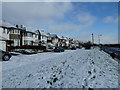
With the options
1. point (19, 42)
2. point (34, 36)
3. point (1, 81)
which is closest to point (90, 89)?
point (1, 81)

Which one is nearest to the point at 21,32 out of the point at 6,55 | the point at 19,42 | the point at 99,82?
the point at 19,42

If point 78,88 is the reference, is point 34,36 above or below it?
above

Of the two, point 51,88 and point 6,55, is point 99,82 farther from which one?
point 6,55

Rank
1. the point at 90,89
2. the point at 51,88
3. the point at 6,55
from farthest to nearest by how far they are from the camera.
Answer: the point at 6,55, the point at 51,88, the point at 90,89

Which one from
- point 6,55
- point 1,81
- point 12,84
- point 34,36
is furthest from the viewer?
point 34,36

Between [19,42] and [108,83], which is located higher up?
[19,42]

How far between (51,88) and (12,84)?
2.17m

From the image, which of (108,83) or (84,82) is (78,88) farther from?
(108,83)

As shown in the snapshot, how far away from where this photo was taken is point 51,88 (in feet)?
16.6

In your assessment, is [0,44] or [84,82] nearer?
[84,82]

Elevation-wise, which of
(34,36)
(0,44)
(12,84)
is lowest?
(12,84)

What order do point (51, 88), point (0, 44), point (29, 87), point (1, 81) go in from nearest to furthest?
point (51, 88), point (29, 87), point (1, 81), point (0, 44)

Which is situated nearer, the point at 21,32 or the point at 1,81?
the point at 1,81

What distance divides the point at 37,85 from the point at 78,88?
193 cm
